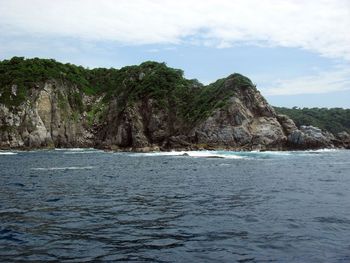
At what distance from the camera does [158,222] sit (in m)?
18.0

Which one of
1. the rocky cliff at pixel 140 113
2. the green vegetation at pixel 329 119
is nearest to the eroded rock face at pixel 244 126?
the rocky cliff at pixel 140 113

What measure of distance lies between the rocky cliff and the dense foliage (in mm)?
307

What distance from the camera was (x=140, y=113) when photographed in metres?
129

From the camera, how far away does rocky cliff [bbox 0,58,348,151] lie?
10800 cm

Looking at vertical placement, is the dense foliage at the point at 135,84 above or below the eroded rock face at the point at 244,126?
above

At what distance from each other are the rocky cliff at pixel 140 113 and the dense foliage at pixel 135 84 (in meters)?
0.31

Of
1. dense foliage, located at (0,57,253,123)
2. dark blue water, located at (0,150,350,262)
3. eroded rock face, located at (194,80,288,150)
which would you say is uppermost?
dense foliage, located at (0,57,253,123)

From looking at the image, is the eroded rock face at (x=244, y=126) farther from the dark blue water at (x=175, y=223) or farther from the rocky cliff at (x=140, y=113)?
the dark blue water at (x=175, y=223)

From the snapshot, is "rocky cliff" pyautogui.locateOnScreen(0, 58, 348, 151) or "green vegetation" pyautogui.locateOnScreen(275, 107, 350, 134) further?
"green vegetation" pyautogui.locateOnScreen(275, 107, 350, 134)

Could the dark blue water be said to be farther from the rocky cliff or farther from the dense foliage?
the dense foliage

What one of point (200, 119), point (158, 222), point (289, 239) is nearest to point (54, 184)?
point (158, 222)

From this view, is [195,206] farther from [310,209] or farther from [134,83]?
[134,83]

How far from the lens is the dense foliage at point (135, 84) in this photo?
12362cm

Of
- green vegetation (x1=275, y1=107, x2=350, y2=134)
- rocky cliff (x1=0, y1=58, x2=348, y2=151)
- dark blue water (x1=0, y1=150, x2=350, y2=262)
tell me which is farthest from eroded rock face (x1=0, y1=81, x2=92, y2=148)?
green vegetation (x1=275, y1=107, x2=350, y2=134)
